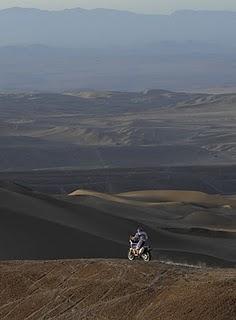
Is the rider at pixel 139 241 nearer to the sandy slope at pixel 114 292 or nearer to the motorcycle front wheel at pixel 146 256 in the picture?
the motorcycle front wheel at pixel 146 256

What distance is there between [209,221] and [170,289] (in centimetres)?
2343

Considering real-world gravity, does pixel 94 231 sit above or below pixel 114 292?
below

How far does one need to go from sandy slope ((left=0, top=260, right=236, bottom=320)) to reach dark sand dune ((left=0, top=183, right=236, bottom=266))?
751 centimetres

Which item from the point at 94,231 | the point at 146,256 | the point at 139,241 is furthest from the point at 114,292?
the point at 94,231

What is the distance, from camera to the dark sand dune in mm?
23203

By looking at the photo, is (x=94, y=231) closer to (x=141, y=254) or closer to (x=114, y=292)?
(x=141, y=254)

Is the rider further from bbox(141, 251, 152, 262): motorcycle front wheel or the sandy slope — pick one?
the sandy slope

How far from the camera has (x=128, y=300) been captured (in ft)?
41.7

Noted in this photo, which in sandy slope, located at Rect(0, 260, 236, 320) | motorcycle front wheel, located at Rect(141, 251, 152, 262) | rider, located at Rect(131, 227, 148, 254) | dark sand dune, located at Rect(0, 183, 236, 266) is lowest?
dark sand dune, located at Rect(0, 183, 236, 266)

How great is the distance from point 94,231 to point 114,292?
1376 centimetres

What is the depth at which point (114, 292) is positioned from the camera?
1311 centimetres

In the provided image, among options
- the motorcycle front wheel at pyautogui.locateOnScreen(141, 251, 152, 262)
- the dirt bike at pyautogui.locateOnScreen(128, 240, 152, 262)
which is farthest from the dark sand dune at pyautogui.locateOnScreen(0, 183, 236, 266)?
the motorcycle front wheel at pyautogui.locateOnScreen(141, 251, 152, 262)

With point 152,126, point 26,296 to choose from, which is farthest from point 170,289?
point 152,126

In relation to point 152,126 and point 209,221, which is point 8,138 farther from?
point 209,221
